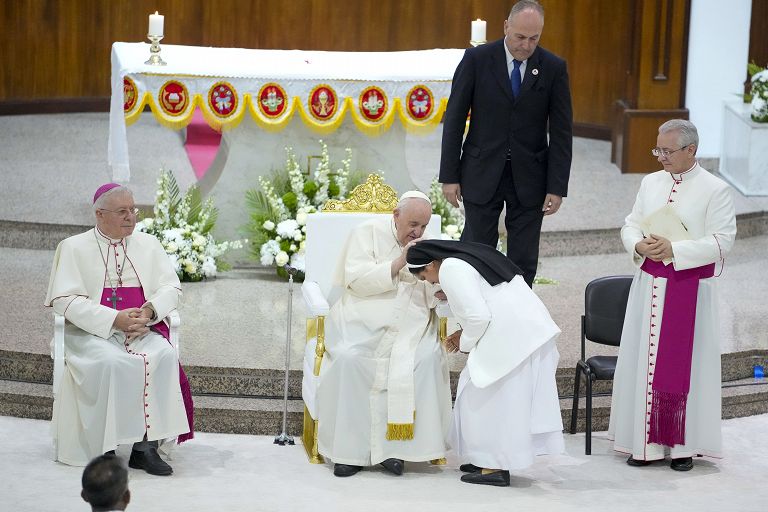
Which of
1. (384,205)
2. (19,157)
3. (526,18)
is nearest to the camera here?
(526,18)

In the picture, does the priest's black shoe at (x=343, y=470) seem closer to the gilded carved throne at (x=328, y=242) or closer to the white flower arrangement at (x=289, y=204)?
the gilded carved throne at (x=328, y=242)

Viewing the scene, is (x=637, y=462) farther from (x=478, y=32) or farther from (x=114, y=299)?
(x=478, y=32)

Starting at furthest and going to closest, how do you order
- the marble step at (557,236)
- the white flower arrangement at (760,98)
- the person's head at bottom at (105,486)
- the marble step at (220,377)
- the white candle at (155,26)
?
the white flower arrangement at (760,98) < the marble step at (557,236) < the white candle at (155,26) < the marble step at (220,377) < the person's head at bottom at (105,486)

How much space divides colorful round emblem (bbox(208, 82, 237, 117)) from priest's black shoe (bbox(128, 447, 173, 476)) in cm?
322

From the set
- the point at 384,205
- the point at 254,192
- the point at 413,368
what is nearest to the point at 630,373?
the point at 413,368

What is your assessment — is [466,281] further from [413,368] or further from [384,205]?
[384,205]

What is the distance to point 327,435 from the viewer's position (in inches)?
251

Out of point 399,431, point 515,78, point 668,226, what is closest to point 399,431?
point 399,431

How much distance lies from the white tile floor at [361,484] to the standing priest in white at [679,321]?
0.58ft

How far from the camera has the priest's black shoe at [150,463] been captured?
625cm

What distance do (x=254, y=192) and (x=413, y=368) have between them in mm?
3101

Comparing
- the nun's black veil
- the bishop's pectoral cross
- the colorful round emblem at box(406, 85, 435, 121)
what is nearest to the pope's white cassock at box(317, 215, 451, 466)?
the nun's black veil

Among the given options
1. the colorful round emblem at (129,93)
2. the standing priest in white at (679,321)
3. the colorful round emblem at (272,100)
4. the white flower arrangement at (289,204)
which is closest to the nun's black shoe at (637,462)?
the standing priest in white at (679,321)

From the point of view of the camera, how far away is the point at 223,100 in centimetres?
901
